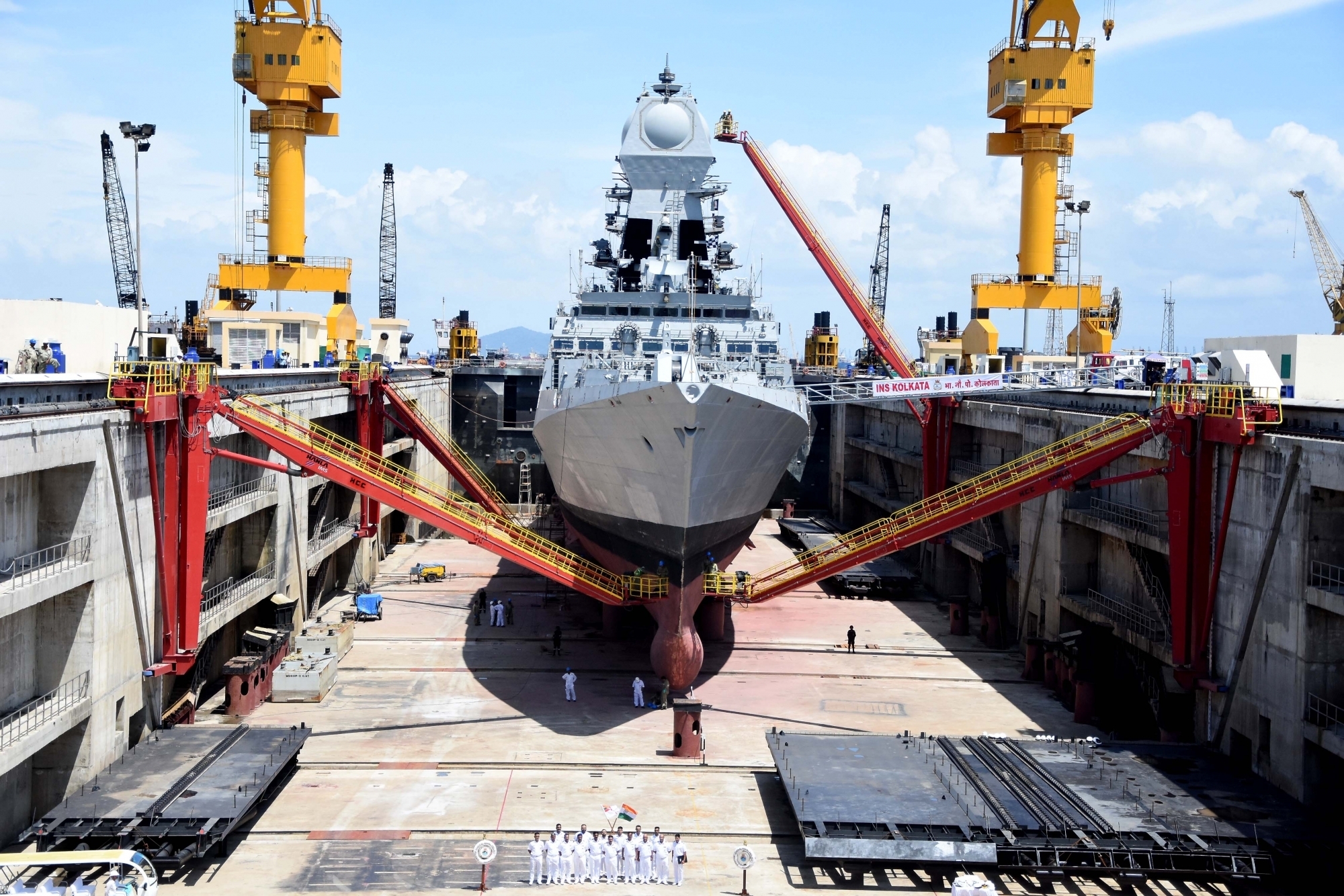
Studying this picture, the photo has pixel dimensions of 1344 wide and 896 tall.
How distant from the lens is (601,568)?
31281 millimetres

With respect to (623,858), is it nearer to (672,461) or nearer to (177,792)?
(177,792)

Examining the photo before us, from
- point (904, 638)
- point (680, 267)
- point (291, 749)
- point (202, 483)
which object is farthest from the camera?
point (680, 267)

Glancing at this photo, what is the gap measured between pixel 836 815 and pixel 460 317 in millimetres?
65935

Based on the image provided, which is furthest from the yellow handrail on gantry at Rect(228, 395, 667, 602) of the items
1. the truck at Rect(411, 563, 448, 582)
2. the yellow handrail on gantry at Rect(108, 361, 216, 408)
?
the truck at Rect(411, 563, 448, 582)

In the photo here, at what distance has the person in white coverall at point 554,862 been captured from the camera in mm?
18562

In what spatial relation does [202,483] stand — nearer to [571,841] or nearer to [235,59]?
[571,841]

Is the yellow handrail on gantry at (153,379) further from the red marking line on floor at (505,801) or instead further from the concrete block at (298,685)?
the red marking line on floor at (505,801)

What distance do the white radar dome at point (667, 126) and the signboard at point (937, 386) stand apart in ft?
48.7

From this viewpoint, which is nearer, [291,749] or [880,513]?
[291,749]

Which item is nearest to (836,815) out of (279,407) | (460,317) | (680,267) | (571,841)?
(571,841)

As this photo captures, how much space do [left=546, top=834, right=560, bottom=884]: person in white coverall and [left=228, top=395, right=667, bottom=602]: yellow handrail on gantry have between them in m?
10.1

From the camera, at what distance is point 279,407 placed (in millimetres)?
30938

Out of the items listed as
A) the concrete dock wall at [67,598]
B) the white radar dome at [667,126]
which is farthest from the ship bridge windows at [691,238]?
the concrete dock wall at [67,598]

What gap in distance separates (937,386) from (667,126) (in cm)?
1625
